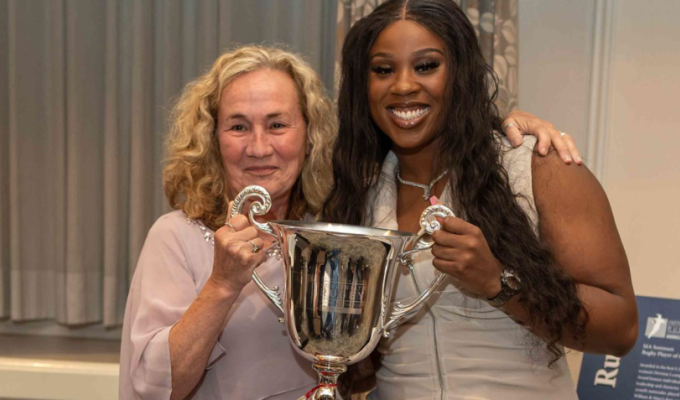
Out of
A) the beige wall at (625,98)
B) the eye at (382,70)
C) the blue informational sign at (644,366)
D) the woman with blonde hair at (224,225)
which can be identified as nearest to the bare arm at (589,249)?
the woman with blonde hair at (224,225)

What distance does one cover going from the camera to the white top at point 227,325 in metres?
1.51

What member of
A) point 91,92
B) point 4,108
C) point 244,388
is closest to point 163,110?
point 91,92

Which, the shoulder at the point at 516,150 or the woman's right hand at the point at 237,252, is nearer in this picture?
the woman's right hand at the point at 237,252

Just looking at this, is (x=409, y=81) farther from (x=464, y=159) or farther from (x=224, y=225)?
(x=224, y=225)

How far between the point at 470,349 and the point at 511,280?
0.65 ft

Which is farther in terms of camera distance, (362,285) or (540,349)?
(540,349)

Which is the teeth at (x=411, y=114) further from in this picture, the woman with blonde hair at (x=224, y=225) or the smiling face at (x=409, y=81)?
the woman with blonde hair at (x=224, y=225)

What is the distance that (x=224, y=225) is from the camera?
4.97 feet

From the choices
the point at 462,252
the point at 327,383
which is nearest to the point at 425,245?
the point at 462,252

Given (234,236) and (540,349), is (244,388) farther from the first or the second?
(540,349)

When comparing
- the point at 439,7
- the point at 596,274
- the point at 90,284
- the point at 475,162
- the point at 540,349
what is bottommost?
the point at 90,284

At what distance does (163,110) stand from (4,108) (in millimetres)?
590

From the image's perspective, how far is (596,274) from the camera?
1.32 meters

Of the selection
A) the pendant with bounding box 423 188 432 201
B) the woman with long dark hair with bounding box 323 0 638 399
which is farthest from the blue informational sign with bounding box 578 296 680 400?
the pendant with bounding box 423 188 432 201
